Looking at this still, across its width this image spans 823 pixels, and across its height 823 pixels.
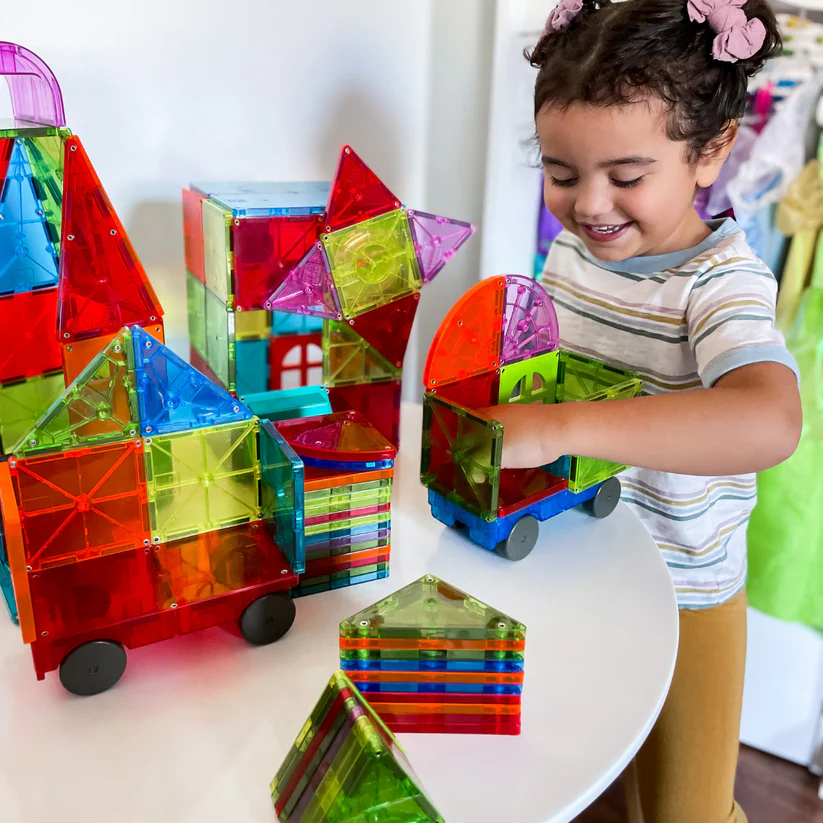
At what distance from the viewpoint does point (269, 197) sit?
0.82 meters

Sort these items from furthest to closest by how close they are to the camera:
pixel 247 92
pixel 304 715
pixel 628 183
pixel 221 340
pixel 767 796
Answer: pixel 767 796 < pixel 247 92 < pixel 221 340 < pixel 628 183 < pixel 304 715

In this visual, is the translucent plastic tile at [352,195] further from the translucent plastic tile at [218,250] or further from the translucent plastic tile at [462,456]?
the translucent plastic tile at [462,456]

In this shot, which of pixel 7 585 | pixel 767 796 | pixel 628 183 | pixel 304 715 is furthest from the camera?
pixel 767 796

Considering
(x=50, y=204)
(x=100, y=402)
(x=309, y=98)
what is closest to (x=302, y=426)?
(x=100, y=402)

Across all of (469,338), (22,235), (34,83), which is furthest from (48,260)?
(469,338)

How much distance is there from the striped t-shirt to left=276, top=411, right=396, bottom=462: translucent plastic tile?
0.96 ft

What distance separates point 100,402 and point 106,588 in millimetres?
126

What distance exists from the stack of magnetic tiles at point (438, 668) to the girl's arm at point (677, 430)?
18 centimetres

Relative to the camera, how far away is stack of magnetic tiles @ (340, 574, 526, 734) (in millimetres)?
484

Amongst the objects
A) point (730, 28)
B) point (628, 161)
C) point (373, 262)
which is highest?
point (730, 28)

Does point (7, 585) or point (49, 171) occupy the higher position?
point (49, 171)

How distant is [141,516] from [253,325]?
0.97 feet

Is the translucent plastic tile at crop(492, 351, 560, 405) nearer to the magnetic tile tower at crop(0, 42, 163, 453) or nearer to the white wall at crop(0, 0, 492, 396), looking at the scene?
the magnetic tile tower at crop(0, 42, 163, 453)

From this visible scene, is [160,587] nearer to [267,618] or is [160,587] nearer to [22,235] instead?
[267,618]
